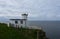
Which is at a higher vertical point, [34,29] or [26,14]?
[26,14]

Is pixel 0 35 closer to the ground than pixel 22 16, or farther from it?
closer to the ground

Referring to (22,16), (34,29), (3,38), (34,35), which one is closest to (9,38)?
(3,38)

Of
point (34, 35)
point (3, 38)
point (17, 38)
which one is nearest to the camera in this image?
point (3, 38)

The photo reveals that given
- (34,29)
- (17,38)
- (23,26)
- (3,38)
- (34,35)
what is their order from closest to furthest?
(3,38) → (17,38) → (34,35) → (34,29) → (23,26)

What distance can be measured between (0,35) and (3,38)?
4.00 ft

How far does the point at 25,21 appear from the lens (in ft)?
123

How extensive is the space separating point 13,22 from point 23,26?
2288 mm

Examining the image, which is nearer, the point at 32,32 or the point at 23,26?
the point at 32,32

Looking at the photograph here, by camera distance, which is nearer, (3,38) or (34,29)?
(3,38)

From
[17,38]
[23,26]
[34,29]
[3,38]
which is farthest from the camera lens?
[23,26]

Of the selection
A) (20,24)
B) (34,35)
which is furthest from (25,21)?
(34,35)

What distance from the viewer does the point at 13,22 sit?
37.7 m

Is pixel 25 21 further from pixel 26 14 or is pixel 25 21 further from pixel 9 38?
pixel 9 38

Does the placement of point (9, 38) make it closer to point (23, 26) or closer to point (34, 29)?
point (34, 29)
